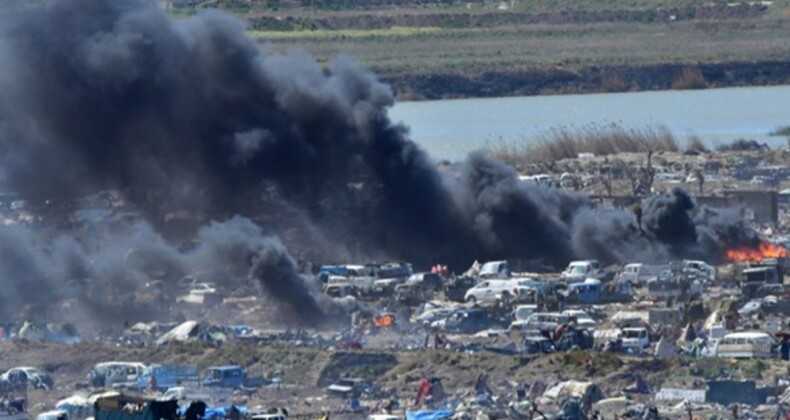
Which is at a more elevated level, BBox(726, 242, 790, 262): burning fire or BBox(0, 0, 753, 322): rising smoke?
BBox(0, 0, 753, 322): rising smoke

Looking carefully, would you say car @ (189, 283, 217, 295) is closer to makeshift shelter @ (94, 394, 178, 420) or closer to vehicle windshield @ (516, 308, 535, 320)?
vehicle windshield @ (516, 308, 535, 320)

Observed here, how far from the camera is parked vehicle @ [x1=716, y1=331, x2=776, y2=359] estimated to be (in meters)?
42.2

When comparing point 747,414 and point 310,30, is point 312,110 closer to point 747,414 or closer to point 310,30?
point 747,414

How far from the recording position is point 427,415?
38.1 metres

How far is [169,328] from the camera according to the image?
50094 millimetres

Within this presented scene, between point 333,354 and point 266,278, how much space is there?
30.1ft

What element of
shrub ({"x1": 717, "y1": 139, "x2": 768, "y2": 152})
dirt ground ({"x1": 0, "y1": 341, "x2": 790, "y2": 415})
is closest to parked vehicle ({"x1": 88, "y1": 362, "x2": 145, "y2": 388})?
dirt ground ({"x1": 0, "y1": 341, "x2": 790, "y2": 415})

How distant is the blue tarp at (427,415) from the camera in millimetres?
37844

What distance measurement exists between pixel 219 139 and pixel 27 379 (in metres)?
20.1

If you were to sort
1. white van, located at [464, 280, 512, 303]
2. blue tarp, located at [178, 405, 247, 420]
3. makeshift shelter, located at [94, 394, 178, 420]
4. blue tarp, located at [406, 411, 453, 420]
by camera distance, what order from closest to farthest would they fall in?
makeshift shelter, located at [94, 394, 178, 420] → blue tarp, located at [178, 405, 247, 420] → blue tarp, located at [406, 411, 453, 420] → white van, located at [464, 280, 512, 303]

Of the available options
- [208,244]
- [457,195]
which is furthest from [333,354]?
[457,195]

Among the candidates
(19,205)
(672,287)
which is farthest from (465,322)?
(19,205)

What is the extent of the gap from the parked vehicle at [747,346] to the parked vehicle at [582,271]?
11234 millimetres

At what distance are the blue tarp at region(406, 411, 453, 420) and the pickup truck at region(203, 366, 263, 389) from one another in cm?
518
